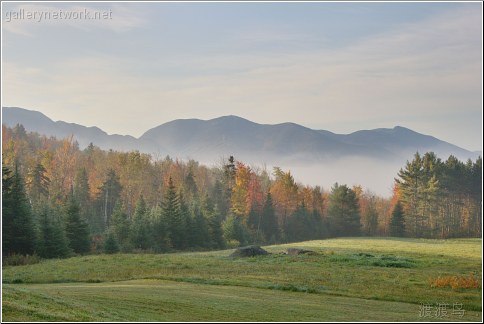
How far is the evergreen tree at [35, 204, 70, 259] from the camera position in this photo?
4400 cm

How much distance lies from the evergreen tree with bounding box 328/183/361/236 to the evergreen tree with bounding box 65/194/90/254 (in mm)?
51020

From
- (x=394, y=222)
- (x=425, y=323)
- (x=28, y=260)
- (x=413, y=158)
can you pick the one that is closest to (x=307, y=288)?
(x=425, y=323)

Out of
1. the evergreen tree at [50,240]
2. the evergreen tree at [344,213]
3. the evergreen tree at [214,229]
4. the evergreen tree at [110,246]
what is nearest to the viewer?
the evergreen tree at [50,240]

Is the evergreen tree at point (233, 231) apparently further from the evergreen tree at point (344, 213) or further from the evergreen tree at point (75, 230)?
the evergreen tree at point (344, 213)

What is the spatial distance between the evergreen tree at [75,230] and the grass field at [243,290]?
417 inches

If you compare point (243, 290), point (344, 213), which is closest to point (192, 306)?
point (243, 290)

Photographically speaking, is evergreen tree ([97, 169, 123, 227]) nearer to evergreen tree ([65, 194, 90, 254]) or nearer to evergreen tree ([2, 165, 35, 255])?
evergreen tree ([65, 194, 90, 254])

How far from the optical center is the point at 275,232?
276 ft

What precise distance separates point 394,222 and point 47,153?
61172 mm

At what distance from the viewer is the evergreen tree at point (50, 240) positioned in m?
44.0

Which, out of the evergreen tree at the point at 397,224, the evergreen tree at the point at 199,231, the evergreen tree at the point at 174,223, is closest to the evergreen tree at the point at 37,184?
the evergreen tree at the point at 174,223

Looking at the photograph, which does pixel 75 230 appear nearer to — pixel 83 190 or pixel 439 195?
pixel 83 190

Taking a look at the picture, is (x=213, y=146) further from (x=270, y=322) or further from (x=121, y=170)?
(x=270, y=322)

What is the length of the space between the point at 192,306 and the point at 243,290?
643 cm
